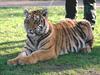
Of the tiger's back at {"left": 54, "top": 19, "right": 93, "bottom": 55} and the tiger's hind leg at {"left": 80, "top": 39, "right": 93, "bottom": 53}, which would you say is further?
the tiger's hind leg at {"left": 80, "top": 39, "right": 93, "bottom": 53}

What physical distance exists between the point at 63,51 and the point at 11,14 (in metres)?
6.68

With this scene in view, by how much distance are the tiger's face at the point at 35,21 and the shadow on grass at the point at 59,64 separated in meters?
0.54

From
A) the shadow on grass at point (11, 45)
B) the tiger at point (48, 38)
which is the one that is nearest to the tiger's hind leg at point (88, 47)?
the tiger at point (48, 38)

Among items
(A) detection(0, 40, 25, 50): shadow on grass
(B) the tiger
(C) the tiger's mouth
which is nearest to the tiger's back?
(B) the tiger

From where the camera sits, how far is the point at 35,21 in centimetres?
669

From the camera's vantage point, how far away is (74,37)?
296 inches

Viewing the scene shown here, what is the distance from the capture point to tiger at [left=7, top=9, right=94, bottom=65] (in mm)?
6676

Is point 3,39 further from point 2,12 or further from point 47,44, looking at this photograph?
point 2,12

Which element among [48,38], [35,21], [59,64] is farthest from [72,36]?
[35,21]

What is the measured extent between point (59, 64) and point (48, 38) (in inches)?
19.2

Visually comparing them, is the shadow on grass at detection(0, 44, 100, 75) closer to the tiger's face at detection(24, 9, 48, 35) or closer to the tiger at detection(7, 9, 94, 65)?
the tiger at detection(7, 9, 94, 65)

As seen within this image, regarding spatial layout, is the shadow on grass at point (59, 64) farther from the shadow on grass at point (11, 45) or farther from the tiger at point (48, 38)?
the shadow on grass at point (11, 45)

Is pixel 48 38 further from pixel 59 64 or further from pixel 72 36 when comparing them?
pixel 72 36

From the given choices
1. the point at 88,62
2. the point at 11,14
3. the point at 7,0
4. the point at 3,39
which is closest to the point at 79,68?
the point at 88,62
